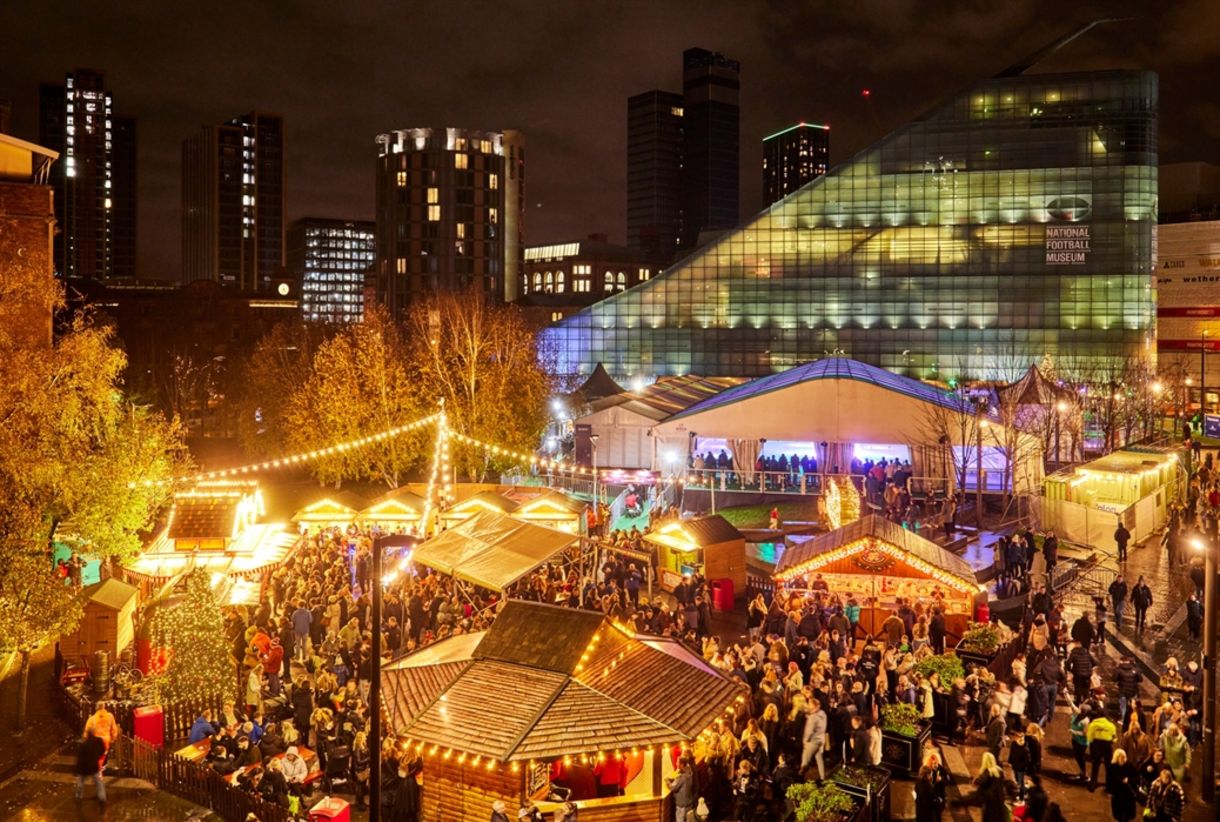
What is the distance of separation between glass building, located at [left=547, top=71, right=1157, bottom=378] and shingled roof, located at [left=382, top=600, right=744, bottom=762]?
55.3m

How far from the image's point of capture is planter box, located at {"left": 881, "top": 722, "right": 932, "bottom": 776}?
524 inches

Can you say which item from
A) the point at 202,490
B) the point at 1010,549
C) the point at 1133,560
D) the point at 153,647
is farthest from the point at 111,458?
the point at 1133,560

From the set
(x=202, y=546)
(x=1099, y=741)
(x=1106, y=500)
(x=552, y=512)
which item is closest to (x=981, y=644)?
(x=1099, y=741)

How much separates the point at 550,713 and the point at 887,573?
10.2m

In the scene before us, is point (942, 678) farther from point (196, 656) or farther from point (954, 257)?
point (954, 257)

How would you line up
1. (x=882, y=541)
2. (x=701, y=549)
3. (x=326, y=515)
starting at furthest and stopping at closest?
(x=326, y=515) → (x=701, y=549) → (x=882, y=541)

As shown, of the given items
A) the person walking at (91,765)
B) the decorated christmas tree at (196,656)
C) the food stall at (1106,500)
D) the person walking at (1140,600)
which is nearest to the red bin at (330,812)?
the person walking at (91,765)

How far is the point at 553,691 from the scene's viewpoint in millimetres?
10992

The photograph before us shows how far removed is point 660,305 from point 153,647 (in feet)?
172

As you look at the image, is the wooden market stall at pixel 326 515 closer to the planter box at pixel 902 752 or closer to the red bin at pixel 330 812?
the red bin at pixel 330 812

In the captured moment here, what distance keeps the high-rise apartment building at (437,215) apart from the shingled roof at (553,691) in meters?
106

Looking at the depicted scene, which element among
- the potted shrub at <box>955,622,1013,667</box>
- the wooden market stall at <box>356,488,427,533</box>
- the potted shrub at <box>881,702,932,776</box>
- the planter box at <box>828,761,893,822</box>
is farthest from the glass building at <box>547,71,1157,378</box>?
the planter box at <box>828,761,893,822</box>

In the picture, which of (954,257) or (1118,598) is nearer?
(1118,598)

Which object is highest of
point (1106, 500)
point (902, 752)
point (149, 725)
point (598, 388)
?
point (598, 388)
